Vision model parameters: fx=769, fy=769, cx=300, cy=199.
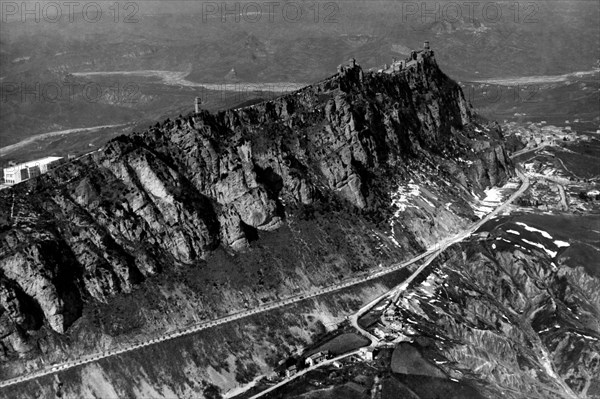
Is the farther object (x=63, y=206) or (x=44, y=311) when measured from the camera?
(x=63, y=206)

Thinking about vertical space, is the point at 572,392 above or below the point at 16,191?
below

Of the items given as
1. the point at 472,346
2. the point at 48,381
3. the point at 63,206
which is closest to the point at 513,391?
the point at 472,346

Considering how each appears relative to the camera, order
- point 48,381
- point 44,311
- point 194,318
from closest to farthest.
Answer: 1. point 48,381
2. point 44,311
3. point 194,318

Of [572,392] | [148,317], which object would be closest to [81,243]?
[148,317]

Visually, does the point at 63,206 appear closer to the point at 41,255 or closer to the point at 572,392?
the point at 41,255

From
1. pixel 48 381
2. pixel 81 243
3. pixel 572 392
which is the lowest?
pixel 572 392

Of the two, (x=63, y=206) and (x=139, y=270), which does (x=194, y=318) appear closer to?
(x=139, y=270)

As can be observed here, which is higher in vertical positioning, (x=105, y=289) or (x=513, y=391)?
(x=105, y=289)

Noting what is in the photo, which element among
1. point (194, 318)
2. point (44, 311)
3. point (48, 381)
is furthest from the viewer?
point (194, 318)

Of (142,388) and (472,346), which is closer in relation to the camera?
(142,388)
